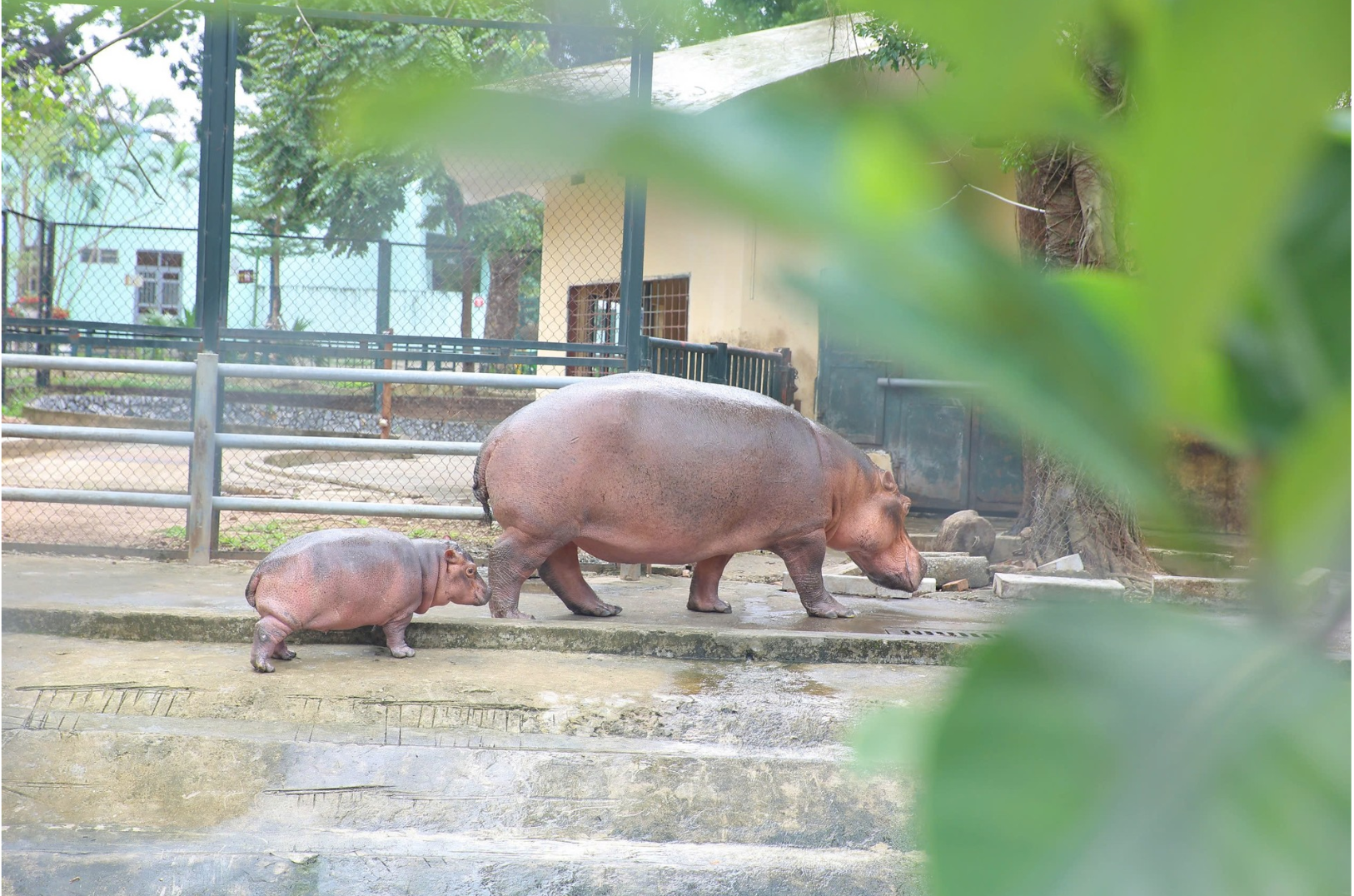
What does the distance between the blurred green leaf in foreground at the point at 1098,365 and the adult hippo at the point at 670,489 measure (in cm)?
356

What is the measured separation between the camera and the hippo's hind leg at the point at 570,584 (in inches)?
156

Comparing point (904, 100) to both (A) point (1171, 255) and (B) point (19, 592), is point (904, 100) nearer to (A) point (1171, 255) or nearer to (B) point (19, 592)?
(A) point (1171, 255)

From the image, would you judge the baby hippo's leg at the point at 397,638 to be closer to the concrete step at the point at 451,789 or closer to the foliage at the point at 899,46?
the concrete step at the point at 451,789

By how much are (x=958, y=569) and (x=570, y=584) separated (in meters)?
2.10

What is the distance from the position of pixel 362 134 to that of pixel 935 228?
9 centimetres

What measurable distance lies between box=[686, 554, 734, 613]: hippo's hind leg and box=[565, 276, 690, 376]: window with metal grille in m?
4.14

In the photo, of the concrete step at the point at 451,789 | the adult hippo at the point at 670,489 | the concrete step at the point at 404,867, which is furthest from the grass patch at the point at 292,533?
the concrete step at the point at 404,867

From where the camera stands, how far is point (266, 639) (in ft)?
10.2

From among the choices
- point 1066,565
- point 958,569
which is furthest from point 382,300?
point 1066,565

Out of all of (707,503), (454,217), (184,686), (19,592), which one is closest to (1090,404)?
(184,686)

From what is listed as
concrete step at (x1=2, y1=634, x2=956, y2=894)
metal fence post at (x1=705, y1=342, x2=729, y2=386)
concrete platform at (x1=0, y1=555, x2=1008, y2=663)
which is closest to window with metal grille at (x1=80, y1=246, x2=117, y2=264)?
metal fence post at (x1=705, y1=342, x2=729, y2=386)

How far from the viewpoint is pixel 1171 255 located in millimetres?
165

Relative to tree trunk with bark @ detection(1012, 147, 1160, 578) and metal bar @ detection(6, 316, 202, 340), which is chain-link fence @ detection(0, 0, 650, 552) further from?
tree trunk with bark @ detection(1012, 147, 1160, 578)

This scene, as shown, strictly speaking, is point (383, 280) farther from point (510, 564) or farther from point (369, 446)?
point (510, 564)
